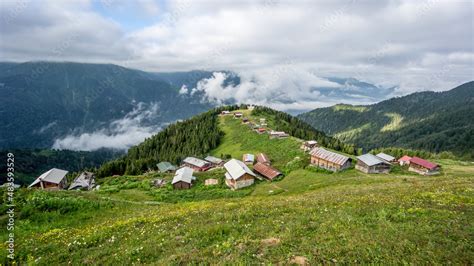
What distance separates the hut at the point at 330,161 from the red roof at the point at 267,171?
1170cm

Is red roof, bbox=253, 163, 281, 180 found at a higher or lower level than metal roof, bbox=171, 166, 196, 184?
higher

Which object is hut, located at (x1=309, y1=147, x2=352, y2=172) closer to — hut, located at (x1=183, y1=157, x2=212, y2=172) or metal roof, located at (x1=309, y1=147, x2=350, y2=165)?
metal roof, located at (x1=309, y1=147, x2=350, y2=165)

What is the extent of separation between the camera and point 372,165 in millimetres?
62031

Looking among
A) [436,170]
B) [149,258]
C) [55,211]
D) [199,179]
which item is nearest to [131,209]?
[55,211]

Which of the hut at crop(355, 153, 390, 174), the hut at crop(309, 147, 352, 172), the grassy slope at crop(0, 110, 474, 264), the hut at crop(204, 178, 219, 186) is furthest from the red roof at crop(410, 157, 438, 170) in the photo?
the hut at crop(204, 178, 219, 186)

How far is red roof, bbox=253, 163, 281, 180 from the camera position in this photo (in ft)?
218

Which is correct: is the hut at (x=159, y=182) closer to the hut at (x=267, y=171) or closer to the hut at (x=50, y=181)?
the hut at (x=267, y=171)

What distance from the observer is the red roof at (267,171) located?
218 feet

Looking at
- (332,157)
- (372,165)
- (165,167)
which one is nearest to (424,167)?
(372,165)

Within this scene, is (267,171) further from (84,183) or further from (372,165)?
(84,183)

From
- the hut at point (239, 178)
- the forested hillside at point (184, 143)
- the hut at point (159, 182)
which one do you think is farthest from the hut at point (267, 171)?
the forested hillside at point (184, 143)

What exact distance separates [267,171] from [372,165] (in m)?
25.5

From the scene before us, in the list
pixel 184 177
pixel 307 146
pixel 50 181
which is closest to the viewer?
pixel 184 177

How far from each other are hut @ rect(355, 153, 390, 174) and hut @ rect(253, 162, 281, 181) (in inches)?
818
